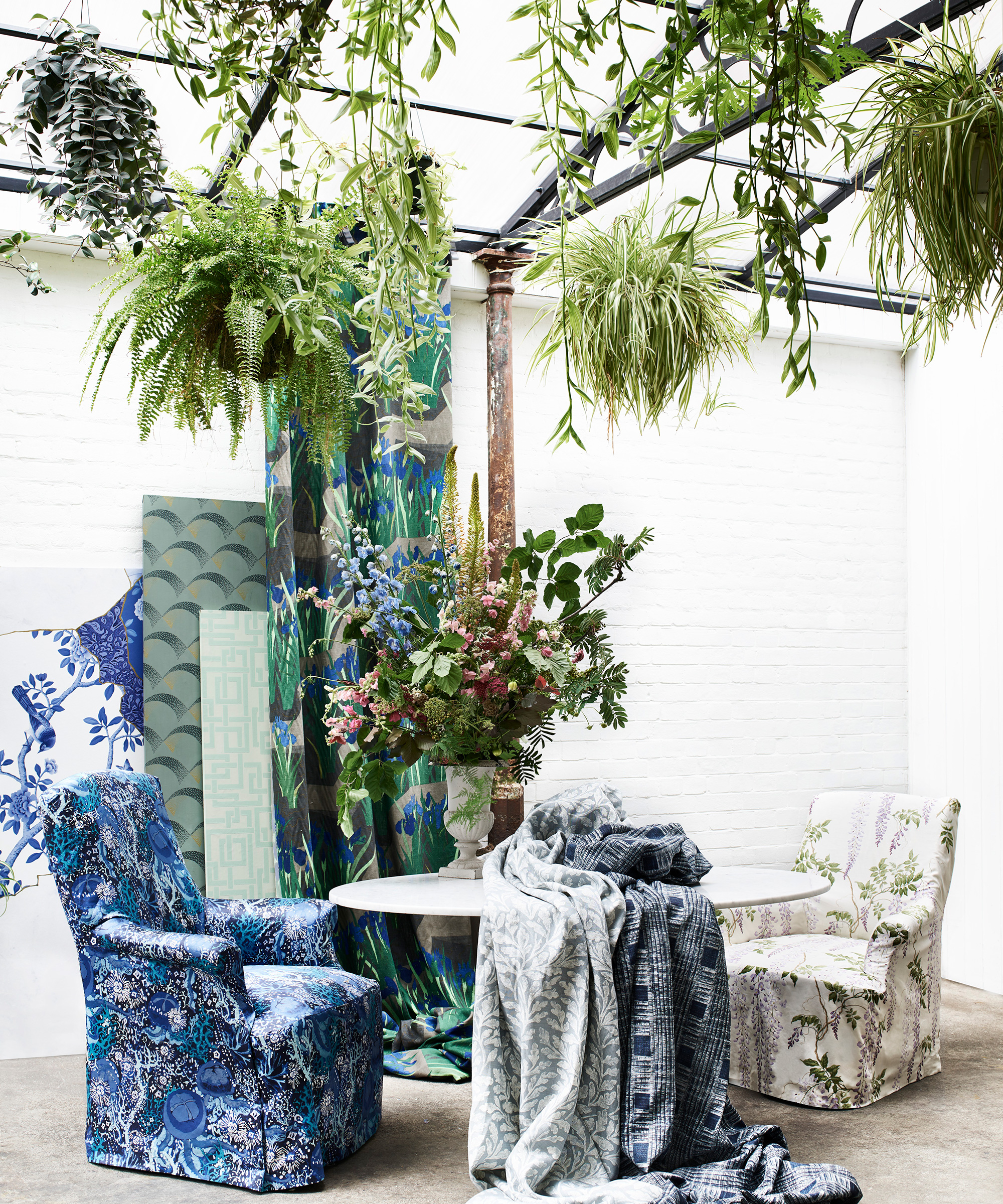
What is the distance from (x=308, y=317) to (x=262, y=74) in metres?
0.47

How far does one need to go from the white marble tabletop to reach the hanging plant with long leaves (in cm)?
163

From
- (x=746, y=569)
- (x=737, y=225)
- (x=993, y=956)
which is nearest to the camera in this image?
(x=737, y=225)

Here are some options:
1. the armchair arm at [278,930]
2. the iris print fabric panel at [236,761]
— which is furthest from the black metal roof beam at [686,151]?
the armchair arm at [278,930]

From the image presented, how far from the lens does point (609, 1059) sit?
240cm

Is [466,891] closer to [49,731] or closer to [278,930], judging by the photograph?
[278,930]

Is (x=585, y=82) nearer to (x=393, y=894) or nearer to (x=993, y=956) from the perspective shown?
(x=393, y=894)

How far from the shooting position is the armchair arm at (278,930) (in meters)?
2.99

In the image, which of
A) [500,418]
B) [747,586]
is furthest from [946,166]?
[747,586]

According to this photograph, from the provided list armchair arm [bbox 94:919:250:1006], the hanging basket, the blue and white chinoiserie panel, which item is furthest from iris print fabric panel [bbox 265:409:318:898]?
the hanging basket

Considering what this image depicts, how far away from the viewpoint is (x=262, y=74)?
950 mm

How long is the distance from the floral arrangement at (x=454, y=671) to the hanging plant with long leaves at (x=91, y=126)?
1350 mm

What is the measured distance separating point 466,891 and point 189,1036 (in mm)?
747

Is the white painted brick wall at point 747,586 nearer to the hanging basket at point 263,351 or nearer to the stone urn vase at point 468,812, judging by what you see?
the stone urn vase at point 468,812

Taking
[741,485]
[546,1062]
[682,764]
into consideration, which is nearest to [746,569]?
[741,485]
